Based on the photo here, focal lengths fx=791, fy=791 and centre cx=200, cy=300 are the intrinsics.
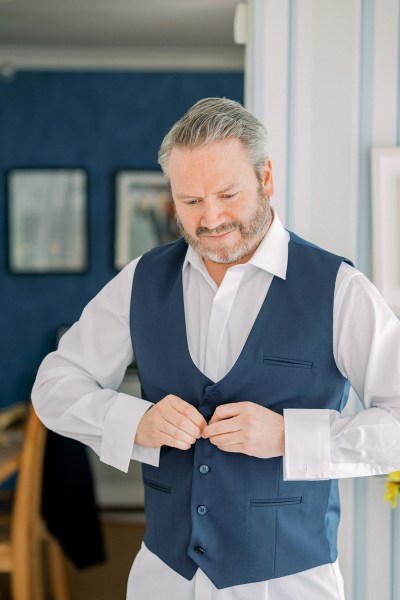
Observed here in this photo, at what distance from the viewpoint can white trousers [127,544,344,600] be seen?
1.43 metres

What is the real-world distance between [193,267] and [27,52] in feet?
12.7

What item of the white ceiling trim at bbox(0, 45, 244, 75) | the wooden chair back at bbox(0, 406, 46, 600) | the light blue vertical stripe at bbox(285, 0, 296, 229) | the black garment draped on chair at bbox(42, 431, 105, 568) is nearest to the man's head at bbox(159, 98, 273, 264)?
the light blue vertical stripe at bbox(285, 0, 296, 229)

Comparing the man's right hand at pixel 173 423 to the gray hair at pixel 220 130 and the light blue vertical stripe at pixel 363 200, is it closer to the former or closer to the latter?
the gray hair at pixel 220 130

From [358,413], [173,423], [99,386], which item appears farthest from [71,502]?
[358,413]

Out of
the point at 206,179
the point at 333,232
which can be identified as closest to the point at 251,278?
the point at 206,179

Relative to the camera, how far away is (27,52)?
495cm

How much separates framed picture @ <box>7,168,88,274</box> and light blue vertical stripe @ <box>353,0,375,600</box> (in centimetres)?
326

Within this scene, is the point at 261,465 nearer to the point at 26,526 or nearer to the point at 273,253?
the point at 273,253

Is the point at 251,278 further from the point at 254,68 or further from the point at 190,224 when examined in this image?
the point at 254,68

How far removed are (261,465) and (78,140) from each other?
3900 mm

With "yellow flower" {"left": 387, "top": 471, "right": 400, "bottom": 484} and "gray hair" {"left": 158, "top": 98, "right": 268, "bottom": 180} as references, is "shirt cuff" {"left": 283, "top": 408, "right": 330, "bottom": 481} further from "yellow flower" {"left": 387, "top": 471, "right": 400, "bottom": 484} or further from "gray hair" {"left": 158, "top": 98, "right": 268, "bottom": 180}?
"yellow flower" {"left": 387, "top": 471, "right": 400, "bottom": 484}

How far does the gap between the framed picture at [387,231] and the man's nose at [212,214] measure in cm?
71

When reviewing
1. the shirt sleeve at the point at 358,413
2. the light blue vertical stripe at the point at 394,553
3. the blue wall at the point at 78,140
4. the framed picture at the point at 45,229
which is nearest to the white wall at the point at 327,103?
the light blue vertical stripe at the point at 394,553

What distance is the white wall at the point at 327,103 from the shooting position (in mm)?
1929
